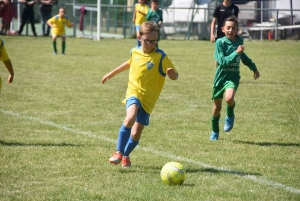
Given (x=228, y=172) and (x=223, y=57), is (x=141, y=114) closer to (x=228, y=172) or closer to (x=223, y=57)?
(x=228, y=172)

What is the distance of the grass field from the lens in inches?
219

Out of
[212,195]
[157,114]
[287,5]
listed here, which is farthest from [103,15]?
[212,195]

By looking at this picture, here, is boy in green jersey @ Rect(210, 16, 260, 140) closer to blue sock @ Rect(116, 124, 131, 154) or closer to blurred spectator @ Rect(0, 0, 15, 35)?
blue sock @ Rect(116, 124, 131, 154)

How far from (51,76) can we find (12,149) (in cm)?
831

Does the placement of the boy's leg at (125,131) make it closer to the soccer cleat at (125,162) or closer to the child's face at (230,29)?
the soccer cleat at (125,162)

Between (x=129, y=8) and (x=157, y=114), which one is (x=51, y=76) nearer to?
(x=157, y=114)

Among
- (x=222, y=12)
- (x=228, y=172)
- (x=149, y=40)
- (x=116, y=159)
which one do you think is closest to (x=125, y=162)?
(x=116, y=159)

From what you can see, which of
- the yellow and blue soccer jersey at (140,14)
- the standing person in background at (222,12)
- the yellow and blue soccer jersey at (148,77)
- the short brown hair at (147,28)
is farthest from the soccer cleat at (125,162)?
the yellow and blue soccer jersey at (140,14)

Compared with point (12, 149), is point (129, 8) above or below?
above

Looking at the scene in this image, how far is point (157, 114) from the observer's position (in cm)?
1028

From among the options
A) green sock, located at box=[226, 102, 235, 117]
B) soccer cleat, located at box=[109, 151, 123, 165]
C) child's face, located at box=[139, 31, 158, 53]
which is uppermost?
child's face, located at box=[139, 31, 158, 53]

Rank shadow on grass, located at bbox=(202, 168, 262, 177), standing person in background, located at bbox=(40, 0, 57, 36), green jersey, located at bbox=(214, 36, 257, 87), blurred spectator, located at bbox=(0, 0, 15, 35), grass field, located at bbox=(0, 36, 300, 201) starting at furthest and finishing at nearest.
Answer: standing person in background, located at bbox=(40, 0, 57, 36), blurred spectator, located at bbox=(0, 0, 15, 35), green jersey, located at bbox=(214, 36, 257, 87), shadow on grass, located at bbox=(202, 168, 262, 177), grass field, located at bbox=(0, 36, 300, 201)

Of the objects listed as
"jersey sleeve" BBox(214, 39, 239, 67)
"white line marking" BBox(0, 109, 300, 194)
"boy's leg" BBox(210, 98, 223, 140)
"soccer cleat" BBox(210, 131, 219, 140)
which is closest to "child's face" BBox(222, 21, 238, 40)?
"jersey sleeve" BBox(214, 39, 239, 67)

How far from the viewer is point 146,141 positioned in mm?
8008
